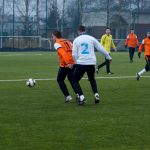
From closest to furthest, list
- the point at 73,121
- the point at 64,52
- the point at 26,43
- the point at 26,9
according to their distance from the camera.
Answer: the point at 73,121
the point at 64,52
the point at 26,43
the point at 26,9

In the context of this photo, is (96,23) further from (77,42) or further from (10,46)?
(77,42)

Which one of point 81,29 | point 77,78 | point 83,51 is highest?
point 81,29

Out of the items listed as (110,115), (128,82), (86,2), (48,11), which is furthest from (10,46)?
(110,115)

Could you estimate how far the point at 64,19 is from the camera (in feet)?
212

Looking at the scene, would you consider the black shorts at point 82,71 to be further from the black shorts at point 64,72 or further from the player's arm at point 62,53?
the black shorts at point 64,72

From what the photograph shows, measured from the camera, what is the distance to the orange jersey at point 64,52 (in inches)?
→ 535

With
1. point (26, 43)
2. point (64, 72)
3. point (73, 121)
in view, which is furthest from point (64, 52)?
point (26, 43)

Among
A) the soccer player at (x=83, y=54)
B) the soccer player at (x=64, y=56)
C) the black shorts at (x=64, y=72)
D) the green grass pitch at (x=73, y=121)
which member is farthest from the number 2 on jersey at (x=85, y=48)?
the green grass pitch at (x=73, y=121)

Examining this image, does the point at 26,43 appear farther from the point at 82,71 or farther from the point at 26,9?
the point at 82,71

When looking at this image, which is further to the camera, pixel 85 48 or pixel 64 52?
pixel 64 52

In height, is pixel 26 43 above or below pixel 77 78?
below

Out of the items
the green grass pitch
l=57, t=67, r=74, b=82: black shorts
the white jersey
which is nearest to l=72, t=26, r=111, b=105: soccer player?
the white jersey

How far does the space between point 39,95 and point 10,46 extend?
44.5m

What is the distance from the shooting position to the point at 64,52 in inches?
540
